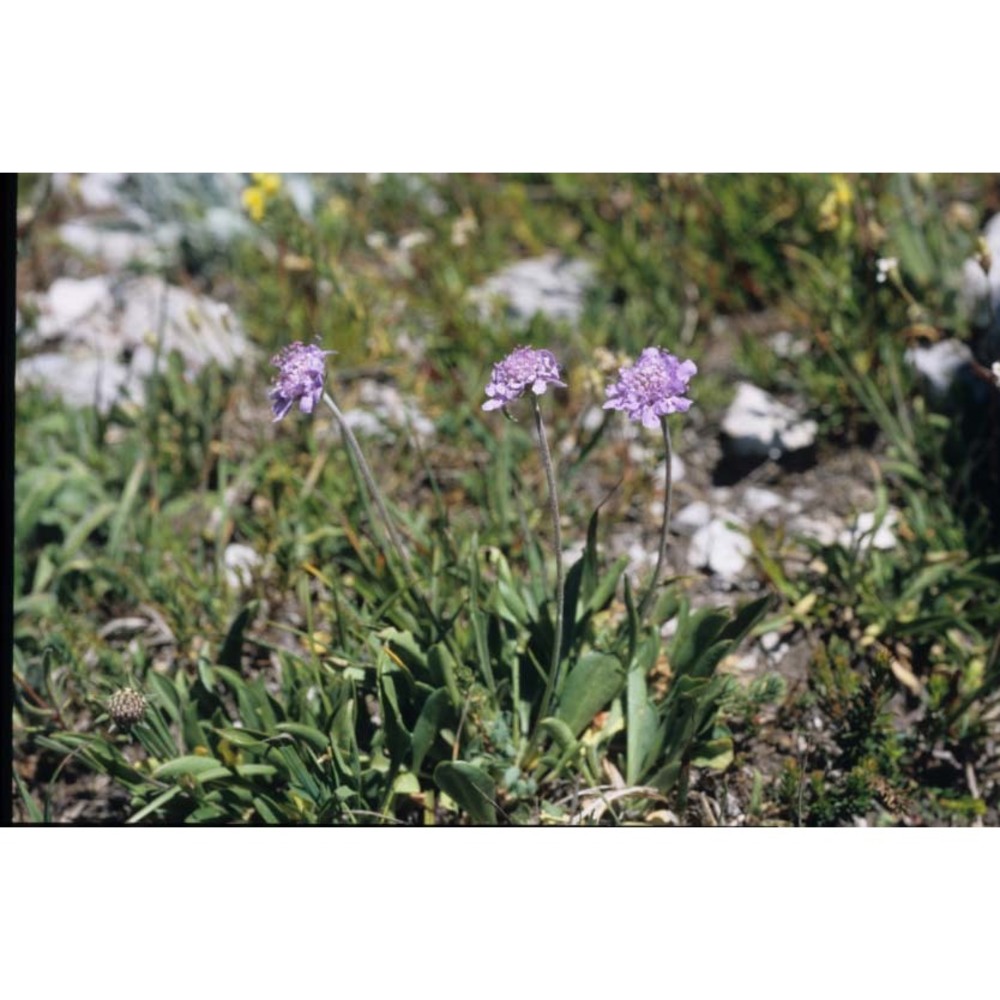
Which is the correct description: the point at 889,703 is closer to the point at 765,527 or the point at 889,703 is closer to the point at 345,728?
the point at 765,527

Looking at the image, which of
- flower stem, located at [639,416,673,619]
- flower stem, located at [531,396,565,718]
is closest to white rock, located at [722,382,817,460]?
flower stem, located at [639,416,673,619]

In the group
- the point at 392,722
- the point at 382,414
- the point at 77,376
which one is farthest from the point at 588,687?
the point at 77,376

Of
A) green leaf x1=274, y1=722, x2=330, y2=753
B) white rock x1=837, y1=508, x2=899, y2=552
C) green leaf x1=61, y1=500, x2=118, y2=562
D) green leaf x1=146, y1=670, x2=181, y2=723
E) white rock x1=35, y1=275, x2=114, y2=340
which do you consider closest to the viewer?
green leaf x1=274, y1=722, x2=330, y2=753

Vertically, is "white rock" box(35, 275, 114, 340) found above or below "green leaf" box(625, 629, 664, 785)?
above

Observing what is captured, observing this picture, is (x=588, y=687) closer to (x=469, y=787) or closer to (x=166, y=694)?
(x=469, y=787)

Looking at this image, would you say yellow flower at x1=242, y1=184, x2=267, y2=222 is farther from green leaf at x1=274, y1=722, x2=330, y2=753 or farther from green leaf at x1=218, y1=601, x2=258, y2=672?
green leaf at x1=274, y1=722, x2=330, y2=753

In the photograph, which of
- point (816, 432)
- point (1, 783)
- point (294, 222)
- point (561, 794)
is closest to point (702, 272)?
point (816, 432)

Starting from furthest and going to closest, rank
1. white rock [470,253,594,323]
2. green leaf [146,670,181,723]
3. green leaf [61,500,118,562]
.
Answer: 1. white rock [470,253,594,323]
2. green leaf [61,500,118,562]
3. green leaf [146,670,181,723]
